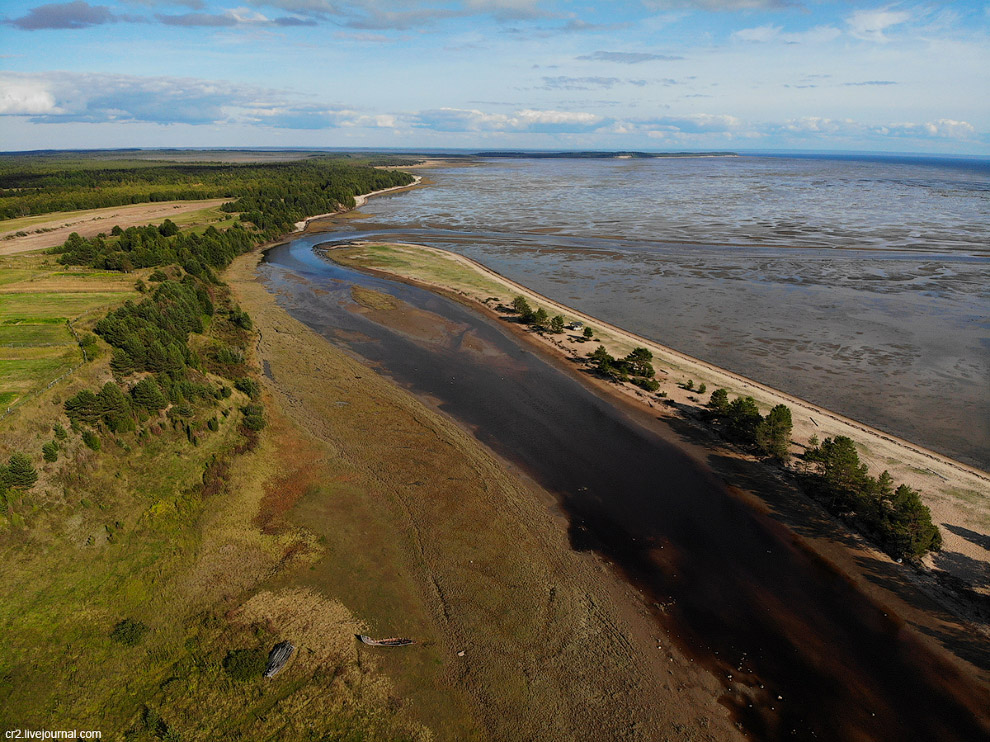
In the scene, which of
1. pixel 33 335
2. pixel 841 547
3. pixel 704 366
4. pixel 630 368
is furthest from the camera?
pixel 704 366

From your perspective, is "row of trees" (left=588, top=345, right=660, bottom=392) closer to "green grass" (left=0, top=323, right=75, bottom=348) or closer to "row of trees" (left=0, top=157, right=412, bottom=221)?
"green grass" (left=0, top=323, right=75, bottom=348)

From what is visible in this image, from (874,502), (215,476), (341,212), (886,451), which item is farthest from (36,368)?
(341,212)

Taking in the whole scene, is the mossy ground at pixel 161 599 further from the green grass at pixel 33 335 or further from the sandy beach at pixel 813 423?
the sandy beach at pixel 813 423

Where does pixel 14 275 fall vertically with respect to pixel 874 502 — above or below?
above

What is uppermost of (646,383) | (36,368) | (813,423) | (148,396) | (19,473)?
(36,368)

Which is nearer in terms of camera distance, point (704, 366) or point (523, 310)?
point (704, 366)

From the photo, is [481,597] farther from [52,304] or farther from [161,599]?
[52,304]
